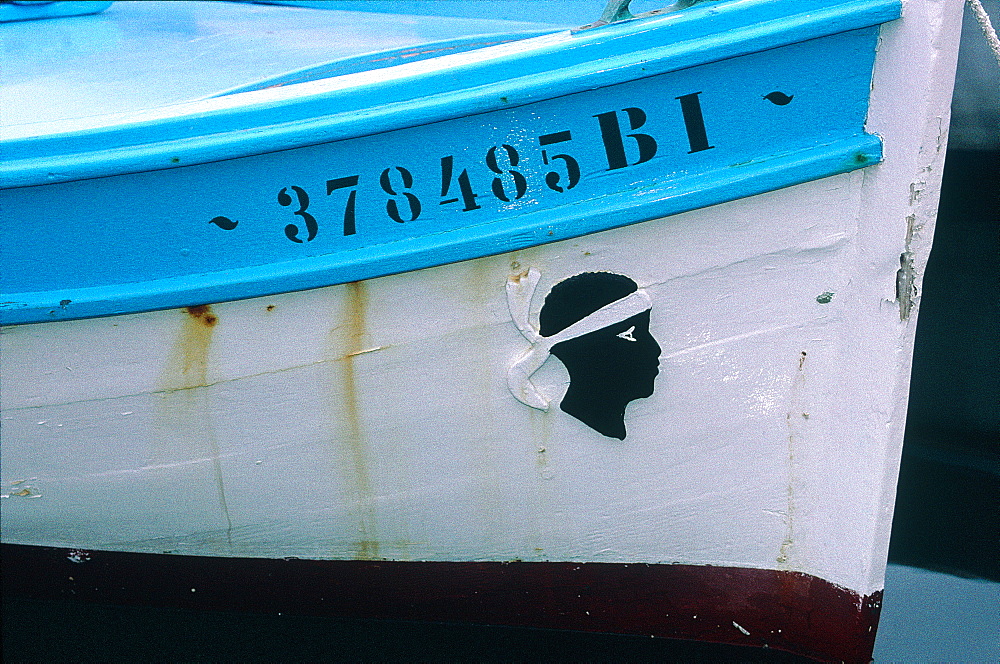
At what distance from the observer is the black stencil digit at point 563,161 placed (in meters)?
1.59

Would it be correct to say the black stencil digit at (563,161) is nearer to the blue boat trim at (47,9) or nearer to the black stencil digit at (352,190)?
the black stencil digit at (352,190)

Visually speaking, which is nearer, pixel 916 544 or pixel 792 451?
pixel 792 451

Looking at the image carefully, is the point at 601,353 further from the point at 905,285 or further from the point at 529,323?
the point at 905,285

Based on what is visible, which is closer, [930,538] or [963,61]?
[963,61]

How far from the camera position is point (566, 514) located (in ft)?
6.52

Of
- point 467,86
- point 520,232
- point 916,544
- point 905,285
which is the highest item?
point 467,86

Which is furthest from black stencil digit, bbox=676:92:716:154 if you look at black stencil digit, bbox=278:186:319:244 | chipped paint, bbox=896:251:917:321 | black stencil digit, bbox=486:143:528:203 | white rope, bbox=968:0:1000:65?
black stencil digit, bbox=278:186:319:244

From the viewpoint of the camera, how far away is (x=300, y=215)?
1624mm

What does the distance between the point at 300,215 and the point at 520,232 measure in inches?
16.3

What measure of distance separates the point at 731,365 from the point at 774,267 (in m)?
0.23

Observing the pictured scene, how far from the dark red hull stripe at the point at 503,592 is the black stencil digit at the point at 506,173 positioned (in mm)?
909

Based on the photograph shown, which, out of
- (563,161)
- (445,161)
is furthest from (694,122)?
(445,161)

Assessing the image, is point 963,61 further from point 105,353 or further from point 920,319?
point 105,353

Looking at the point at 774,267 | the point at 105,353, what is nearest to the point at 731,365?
the point at 774,267
